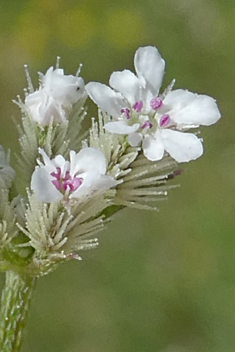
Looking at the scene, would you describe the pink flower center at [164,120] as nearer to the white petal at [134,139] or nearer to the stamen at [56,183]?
the white petal at [134,139]

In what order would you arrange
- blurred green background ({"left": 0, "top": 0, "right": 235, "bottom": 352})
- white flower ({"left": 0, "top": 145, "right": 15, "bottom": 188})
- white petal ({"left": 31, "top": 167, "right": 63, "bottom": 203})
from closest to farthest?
1. white petal ({"left": 31, "top": 167, "right": 63, "bottom": 203})
2. white flower ({"left": 0, "top": 145, "right": 15, "bottom": 188})
3. blurred green background ({"left": 0, "top": 0, "right": 235, "bottom": 352})

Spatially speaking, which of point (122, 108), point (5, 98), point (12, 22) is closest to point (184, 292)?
point (5, 98)

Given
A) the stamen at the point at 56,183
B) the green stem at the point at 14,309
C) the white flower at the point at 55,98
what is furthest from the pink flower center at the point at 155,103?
the green stem at the point at 14,309

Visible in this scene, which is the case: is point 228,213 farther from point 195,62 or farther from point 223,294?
point 195,62

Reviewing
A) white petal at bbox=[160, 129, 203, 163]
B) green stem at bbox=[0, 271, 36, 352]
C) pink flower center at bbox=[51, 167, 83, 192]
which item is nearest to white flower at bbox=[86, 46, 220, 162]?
white petal at bbox=[160, 129, 203, 163]

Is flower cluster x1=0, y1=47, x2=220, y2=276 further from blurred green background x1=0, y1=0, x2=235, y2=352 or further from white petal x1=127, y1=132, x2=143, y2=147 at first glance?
blurred green background x1=0, y1=0, x2=235, y2=352

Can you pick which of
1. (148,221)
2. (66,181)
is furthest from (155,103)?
(148,221)

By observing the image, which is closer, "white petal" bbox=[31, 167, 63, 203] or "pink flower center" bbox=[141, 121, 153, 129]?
"white petal" bbox=[31, 167, 63, 203]
